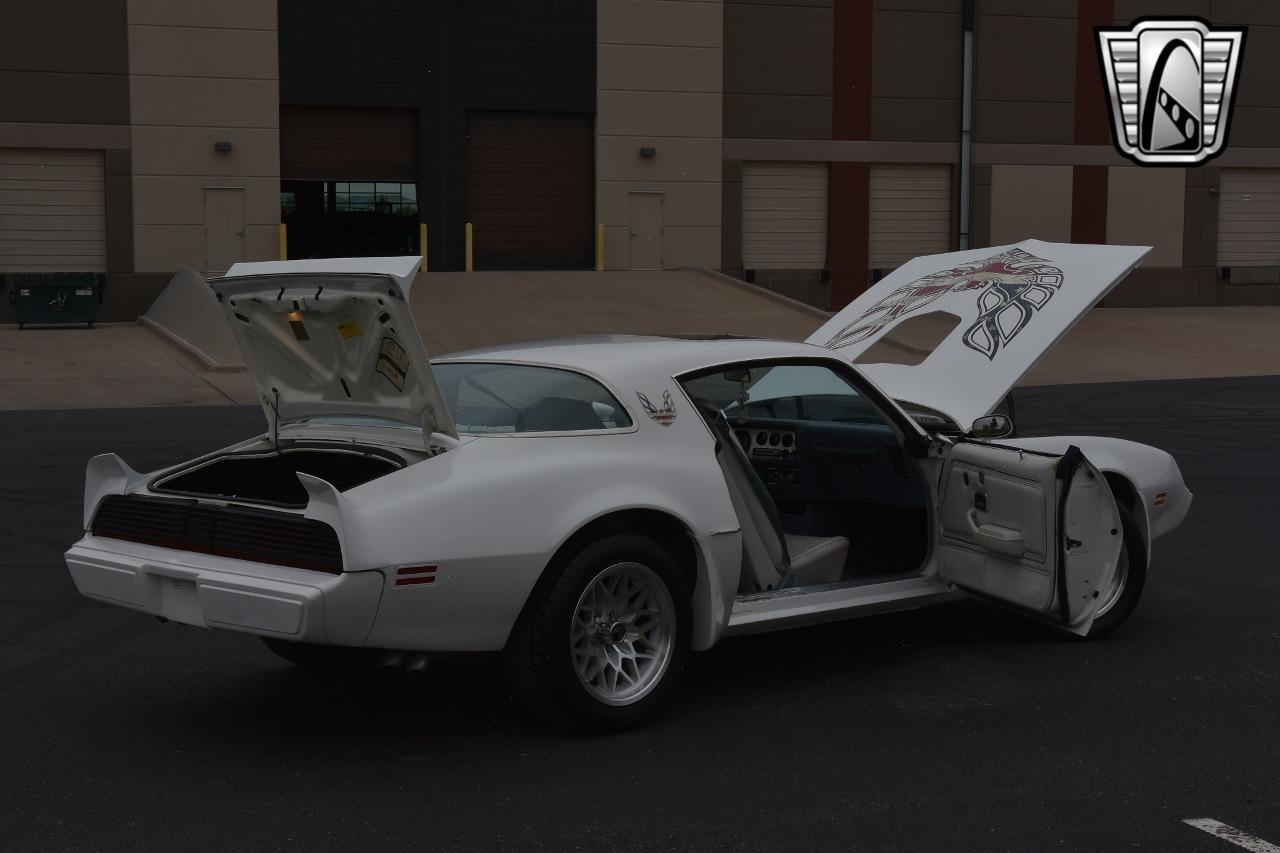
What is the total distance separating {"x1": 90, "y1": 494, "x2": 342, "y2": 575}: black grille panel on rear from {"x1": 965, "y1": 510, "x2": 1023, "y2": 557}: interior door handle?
8.73 feet

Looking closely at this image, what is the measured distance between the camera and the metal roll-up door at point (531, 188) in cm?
3281

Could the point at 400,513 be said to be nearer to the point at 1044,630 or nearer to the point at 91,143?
the point at 1044,630

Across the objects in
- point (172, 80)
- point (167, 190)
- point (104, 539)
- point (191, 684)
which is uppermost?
point (172, 80)

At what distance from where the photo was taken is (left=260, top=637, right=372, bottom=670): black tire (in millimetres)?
6156

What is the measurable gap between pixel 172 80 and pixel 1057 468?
2713 cm

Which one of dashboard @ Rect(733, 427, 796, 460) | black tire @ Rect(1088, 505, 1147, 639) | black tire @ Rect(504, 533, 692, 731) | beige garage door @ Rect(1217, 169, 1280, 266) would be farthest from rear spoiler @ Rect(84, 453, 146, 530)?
beige garage door @ Rect(1217, 169, 1280, 266)

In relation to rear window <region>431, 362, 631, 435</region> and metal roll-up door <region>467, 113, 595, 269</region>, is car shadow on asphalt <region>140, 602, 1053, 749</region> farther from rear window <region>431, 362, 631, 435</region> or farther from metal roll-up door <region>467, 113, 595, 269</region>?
metal roll-up door <region>467, 113, 595, 269</region>

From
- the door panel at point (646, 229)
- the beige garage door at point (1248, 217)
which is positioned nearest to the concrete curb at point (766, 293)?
the door panel at point (646, 229)

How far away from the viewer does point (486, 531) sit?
197 inches

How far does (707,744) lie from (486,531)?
1.08 metres

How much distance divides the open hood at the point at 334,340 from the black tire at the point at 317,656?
37.3 inches

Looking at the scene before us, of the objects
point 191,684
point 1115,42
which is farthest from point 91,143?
point 191,684

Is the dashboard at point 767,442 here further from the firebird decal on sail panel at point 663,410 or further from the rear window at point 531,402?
the rear window at point 531,402

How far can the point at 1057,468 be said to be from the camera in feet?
19.4
